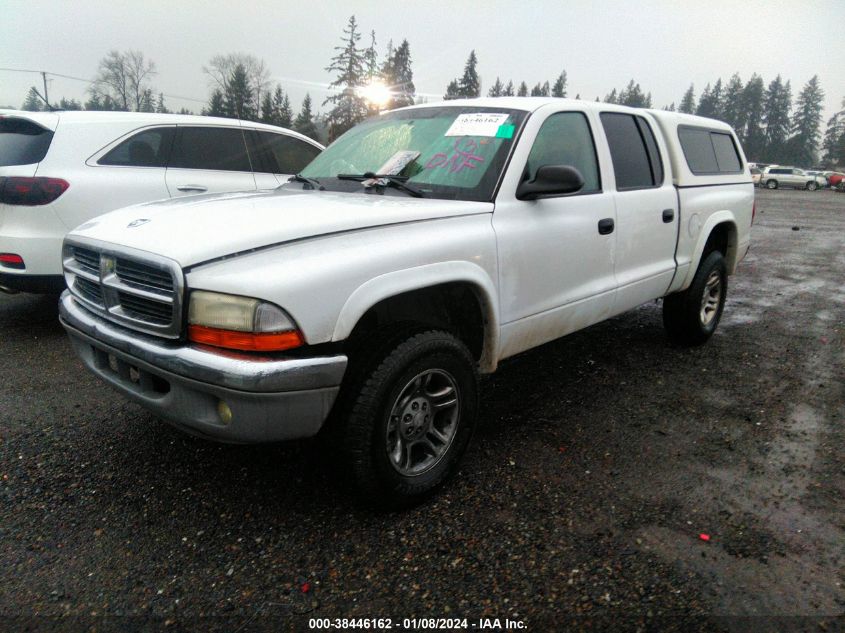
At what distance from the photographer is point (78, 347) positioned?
264 cm

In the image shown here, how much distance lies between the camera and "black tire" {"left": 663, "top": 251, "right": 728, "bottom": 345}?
4543 mm

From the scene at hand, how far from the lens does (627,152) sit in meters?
3.79

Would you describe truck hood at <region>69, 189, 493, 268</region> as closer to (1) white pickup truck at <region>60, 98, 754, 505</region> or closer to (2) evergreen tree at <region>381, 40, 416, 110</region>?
(1) white pickup truck at <region>60, 98, 754, 505</region>

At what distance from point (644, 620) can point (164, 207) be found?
2596 millimetres

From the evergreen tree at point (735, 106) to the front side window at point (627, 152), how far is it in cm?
11667

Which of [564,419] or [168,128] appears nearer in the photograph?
[564,419]

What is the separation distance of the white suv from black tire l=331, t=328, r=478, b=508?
332 centimetres

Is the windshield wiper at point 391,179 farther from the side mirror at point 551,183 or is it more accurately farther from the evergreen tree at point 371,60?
the evergreen tree at point 371,60

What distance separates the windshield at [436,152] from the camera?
2.88m

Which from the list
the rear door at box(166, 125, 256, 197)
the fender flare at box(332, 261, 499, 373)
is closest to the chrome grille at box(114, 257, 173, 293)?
the fender flare at box(332, 261, 499, 373)

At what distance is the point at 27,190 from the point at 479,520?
4.09m

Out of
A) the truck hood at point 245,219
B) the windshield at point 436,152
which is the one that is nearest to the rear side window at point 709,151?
the windshield at point 436,152

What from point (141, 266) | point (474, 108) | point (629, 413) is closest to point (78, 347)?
point (141, 266)

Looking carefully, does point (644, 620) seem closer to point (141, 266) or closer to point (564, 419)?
point (564, 419)
